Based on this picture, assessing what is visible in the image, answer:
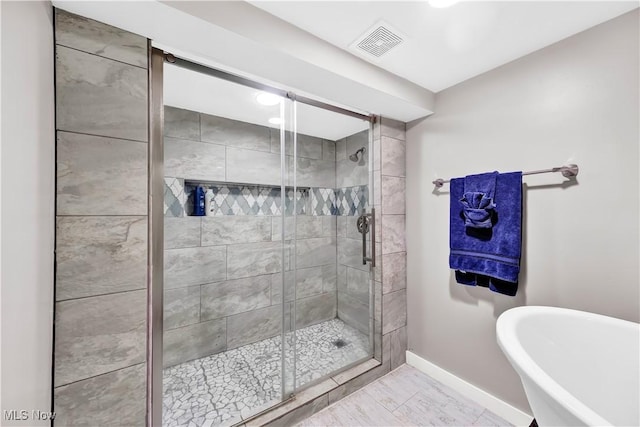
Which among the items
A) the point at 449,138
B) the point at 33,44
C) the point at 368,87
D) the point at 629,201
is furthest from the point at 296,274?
the point at 629,201

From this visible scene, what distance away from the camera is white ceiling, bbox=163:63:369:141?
5.47ft

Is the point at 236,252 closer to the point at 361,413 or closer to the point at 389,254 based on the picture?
the point at 389,254

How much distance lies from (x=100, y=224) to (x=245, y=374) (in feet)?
5.29

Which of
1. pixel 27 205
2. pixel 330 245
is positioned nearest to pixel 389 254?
pixel 330 245

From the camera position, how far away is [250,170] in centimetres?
244

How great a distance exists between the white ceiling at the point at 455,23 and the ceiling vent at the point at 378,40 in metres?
0.03

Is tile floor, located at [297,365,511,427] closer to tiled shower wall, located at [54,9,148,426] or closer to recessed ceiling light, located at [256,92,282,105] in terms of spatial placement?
tiled shower wall, located at [54,9,148,426]

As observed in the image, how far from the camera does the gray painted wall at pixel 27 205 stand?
24.3 inches

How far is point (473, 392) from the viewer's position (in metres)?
1.73

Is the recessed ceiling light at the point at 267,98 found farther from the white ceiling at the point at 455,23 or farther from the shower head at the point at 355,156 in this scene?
the shower head at the point at 355,156

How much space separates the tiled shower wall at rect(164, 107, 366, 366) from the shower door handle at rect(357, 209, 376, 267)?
23 centimetres

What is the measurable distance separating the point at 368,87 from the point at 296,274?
1412mm

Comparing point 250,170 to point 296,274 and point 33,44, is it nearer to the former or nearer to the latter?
point 296,274

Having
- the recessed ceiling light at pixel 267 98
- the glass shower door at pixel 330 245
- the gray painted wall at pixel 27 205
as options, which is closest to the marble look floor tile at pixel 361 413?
the glass shower door at pixel 330 245
